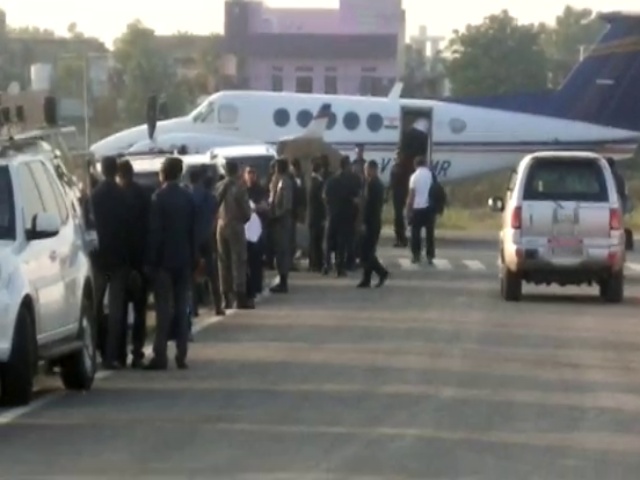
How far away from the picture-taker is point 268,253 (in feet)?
109

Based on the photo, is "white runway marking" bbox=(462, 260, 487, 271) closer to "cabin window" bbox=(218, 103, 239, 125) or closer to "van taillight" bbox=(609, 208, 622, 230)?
"van taillight" bbox=(609, 208, 622, 230)

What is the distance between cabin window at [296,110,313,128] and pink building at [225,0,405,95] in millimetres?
82948

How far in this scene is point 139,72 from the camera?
99875 mm

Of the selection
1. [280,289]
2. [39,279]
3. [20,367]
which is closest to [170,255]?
[39,279]

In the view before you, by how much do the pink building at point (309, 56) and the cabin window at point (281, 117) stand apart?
83.2m

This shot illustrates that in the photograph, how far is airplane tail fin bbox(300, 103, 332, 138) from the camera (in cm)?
4777

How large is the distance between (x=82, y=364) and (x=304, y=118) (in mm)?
33591

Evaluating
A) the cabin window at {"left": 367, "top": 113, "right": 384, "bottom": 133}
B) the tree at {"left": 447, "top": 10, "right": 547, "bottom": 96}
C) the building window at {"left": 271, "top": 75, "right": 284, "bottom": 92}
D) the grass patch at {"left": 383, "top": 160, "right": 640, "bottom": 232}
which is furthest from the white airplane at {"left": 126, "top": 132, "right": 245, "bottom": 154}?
Result: the building window at {"left": 271, "top": 75, "right": 284, "bottom": 92}

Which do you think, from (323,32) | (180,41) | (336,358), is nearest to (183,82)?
(323,32)

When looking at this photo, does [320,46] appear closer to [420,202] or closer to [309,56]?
[309,56]

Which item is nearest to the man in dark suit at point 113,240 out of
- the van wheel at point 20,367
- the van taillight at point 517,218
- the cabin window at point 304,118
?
the van wheel at point 20,367

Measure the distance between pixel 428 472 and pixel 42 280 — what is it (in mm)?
4586

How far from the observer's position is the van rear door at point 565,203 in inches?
1141

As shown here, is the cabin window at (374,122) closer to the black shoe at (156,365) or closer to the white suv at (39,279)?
the black shoe at (156,365)
